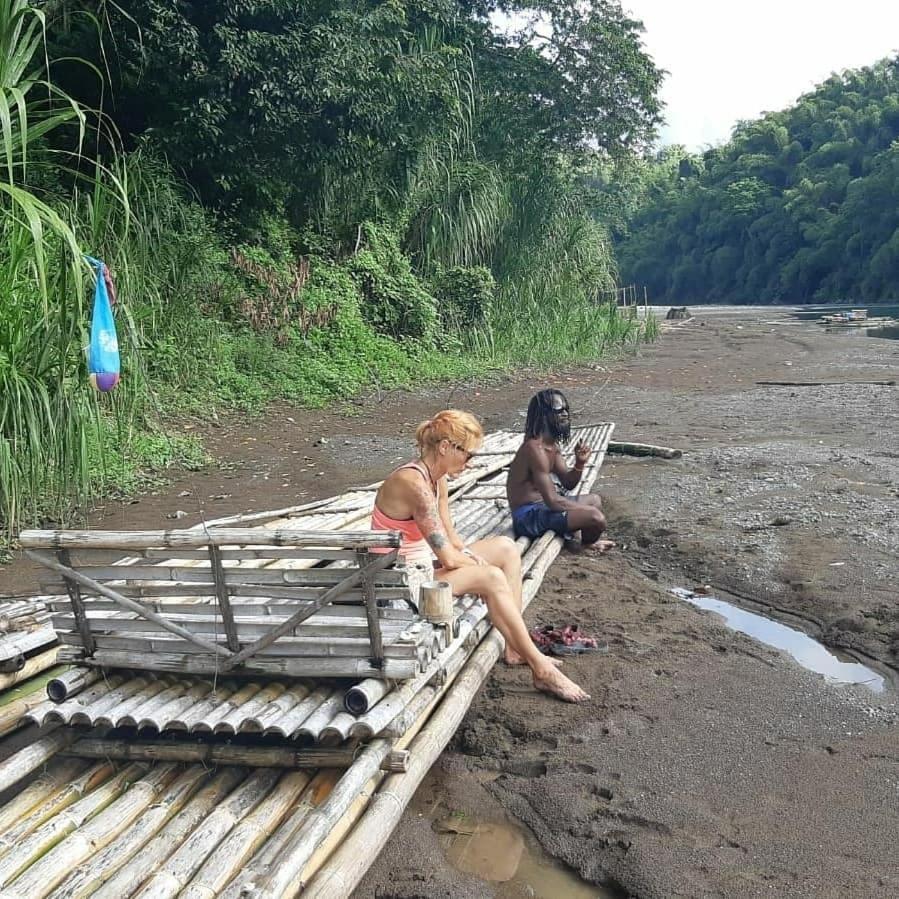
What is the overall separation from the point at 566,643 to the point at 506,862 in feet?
4.91

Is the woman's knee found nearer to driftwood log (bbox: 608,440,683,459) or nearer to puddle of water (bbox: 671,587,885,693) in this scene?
puddle of water (bbox: 671,587,885,693)

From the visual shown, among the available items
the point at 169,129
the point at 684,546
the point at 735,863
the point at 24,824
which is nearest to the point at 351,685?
the point at 24,824

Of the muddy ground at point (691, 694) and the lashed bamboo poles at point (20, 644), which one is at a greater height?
the lashed bamboo poles at point (20, 644)

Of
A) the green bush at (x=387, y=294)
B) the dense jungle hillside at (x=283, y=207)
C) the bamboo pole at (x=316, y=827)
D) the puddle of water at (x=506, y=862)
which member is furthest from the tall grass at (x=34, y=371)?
the green bush at (x=387, y=294)

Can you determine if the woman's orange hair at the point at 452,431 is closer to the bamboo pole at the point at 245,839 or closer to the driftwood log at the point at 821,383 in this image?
the bamboo pole at the point at 245,839

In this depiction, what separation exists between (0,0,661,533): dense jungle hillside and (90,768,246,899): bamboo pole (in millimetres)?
2251

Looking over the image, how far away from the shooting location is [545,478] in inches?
199

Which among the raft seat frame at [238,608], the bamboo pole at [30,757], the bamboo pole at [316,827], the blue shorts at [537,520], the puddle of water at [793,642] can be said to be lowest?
the puddle of water at [793,642]

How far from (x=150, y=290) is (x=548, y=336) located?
30.1 ft

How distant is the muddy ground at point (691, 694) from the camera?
8.52 feet

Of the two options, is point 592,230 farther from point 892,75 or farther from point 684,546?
point 892,75

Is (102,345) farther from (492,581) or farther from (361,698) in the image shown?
(361,698)

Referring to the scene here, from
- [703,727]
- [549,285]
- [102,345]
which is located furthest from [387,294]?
[703,727]

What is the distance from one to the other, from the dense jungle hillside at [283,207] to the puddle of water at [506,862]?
275 centimetres
